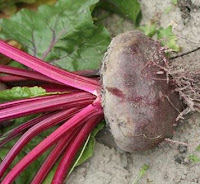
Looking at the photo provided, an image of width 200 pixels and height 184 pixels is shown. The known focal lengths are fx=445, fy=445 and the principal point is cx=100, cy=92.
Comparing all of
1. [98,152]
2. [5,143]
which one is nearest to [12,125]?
[5,143]

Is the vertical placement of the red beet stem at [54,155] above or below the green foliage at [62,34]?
below

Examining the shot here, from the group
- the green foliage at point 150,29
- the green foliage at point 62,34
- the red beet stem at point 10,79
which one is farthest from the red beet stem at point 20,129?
the green foliage at point 150,29

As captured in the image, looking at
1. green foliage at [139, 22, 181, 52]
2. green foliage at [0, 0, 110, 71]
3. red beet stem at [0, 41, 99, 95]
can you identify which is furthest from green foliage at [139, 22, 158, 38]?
red beet stem at [0, 41, 99, 95]

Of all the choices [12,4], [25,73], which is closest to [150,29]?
[25,73]

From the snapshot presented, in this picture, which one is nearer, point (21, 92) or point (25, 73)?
point (21, 92)

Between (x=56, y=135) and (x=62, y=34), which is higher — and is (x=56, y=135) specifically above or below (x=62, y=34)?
below

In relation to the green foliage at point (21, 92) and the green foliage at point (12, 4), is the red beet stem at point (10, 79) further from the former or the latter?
the green foliage at point (12, 4)

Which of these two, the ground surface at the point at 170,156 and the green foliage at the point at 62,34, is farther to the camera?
the green foliage at the point at 62,34

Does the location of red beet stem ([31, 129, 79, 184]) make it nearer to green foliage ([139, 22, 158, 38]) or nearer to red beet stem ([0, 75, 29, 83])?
red beet stem ([0, 75, 29, 83])

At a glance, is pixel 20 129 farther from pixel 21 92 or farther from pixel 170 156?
pixel 170 156
